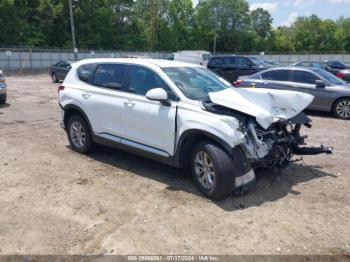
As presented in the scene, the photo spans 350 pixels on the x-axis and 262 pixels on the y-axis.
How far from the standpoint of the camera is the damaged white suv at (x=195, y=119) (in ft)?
15.5

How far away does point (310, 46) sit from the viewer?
9069 centimetres

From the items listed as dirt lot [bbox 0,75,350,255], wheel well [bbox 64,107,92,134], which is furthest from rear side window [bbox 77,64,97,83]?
dirt lot [bbox 0,75,350,255]

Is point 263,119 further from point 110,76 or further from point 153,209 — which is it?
point 110,76

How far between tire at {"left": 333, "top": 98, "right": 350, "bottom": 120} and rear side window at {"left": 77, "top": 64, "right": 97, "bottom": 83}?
753 centimetres

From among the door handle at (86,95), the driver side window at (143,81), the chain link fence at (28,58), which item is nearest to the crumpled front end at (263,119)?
the driver side window at (143,81)

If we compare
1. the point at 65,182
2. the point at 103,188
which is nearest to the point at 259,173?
the point at 103,188

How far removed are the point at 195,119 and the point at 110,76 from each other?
82.0 inches

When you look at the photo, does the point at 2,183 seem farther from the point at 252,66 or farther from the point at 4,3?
the point at 4,3

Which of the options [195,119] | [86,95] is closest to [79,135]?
[86,95]

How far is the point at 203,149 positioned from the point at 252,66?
14.5 meters

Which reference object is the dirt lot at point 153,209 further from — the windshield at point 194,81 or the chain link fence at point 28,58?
the chain link fence at point 28,58

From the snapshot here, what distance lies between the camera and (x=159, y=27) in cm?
7556

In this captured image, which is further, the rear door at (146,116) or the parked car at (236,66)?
the parked car at (236,66)

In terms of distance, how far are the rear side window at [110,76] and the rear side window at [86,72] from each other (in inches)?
5.4
